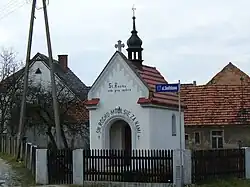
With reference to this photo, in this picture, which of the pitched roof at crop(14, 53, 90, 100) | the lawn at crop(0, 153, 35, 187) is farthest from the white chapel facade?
the pitched roof at crop(14, 53, 90, 100)

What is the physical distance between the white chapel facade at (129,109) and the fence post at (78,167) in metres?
3.57

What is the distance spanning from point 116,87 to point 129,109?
121cm

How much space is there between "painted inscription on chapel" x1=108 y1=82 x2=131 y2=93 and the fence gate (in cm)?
421

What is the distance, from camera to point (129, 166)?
20406 mm

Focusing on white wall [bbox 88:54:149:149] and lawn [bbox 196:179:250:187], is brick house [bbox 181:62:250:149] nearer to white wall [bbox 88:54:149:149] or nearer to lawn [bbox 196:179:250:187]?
white wall [bbox 88:54:149:149]

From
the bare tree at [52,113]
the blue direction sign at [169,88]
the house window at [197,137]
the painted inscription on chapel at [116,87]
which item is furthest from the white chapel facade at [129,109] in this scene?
the bare tree at [52,113]

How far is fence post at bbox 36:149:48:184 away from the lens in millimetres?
21469

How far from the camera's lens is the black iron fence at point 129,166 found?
2003 centimetres

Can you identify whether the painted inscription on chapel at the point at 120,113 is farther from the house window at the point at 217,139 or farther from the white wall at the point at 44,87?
the white wall at the point at 44,87

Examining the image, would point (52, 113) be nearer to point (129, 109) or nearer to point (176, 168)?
point (129, 109)

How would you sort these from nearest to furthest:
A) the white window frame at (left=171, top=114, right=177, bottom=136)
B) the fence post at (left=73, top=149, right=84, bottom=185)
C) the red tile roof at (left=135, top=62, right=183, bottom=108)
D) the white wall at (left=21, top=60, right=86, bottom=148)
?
the fence post at (left=73, top=149, right=84, bottom=185), the red tile roof at (left=135, top=62, right=183, bottom=108), the white window frame at (left=171, top=114, right=177, bottom=136), the white wall at (left=21, top=60, right=86, bottom=148)

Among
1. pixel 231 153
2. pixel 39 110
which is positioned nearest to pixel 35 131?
pixel 39 110

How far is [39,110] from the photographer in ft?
142

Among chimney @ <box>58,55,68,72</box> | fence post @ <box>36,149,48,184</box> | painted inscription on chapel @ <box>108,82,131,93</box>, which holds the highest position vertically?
chimney @ <box>58,55,68,72</box>
